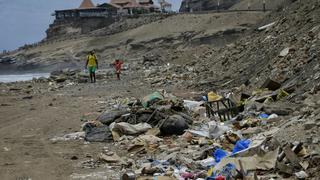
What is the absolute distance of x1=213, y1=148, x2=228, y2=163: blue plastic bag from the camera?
22.4 feet

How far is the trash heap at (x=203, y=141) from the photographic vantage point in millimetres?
6008

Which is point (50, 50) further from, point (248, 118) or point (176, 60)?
point (248, 118)

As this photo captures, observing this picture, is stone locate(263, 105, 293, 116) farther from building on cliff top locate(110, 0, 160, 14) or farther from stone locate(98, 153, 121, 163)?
building on cliff top locate(110, 0, 160, 14)

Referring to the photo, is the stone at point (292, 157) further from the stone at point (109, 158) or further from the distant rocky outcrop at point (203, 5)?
the distant rocky outcrop at point (203, 5)

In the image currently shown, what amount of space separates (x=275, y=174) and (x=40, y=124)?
7329 mm

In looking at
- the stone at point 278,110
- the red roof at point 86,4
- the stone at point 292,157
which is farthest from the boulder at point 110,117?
the red roof at point 86,4

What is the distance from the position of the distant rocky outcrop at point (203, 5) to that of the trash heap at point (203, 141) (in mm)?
72630

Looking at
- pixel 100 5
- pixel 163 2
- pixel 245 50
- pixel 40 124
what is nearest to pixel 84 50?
pixel 100 5

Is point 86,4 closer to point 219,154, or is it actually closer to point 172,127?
point 172,127

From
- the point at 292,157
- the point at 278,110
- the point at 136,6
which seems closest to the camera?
the point at 292,157

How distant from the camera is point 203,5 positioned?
286ft

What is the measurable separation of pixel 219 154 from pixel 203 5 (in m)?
81.7

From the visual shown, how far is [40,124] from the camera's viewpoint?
39.4ft

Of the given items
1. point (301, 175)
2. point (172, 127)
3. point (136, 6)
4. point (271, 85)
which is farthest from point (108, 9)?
point (301, 175)
